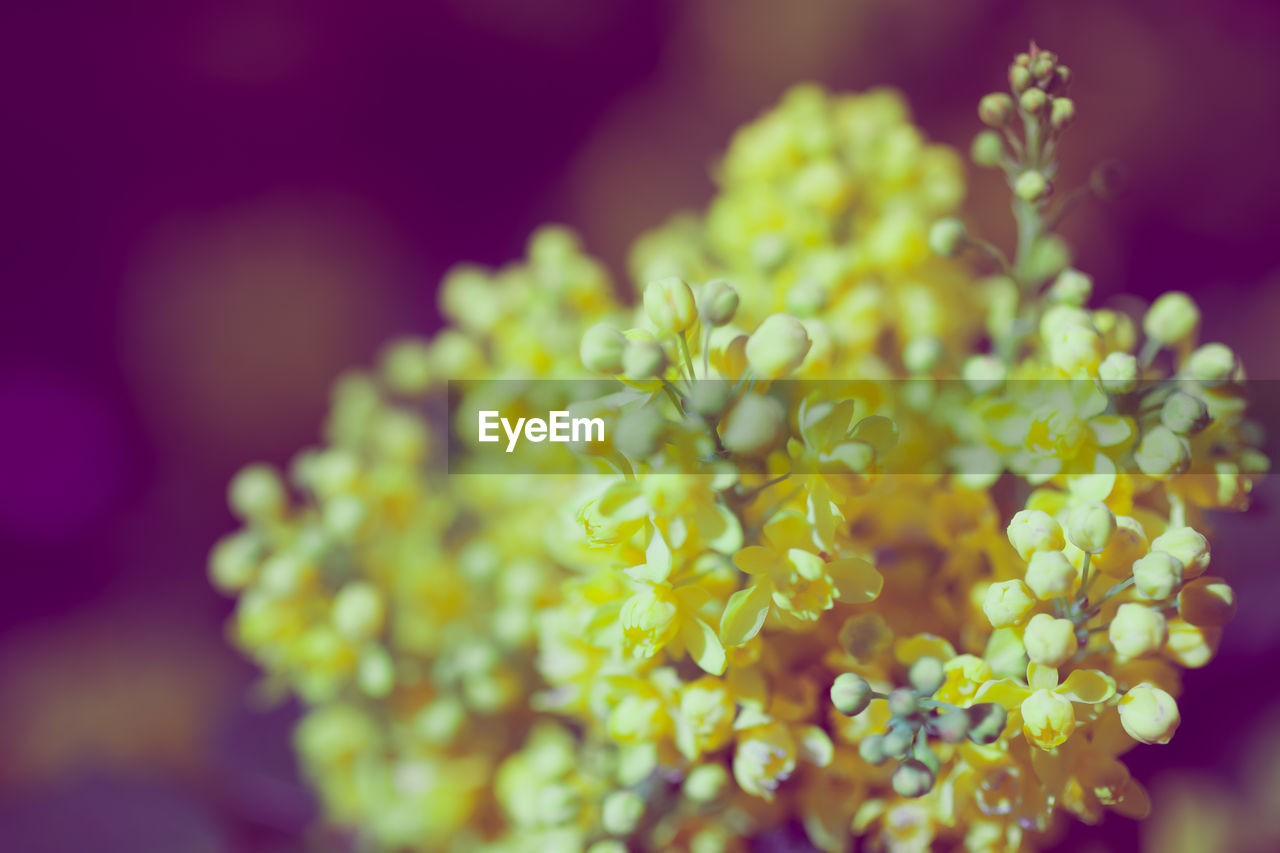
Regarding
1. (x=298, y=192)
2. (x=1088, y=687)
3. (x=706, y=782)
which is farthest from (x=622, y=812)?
(x=298, y=192)

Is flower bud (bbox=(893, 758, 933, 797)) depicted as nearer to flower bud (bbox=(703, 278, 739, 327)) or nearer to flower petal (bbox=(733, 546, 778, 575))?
flower petal (bbox=(733, 546, 778, 575))

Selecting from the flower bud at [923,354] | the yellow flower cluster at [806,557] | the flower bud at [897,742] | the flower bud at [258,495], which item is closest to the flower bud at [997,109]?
the yellow flower cluster at [806,557]

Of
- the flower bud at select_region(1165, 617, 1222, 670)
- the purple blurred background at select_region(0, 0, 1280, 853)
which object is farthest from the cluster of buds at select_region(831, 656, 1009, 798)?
the purple blurred background at select_region(0, 0, 1280, 853)

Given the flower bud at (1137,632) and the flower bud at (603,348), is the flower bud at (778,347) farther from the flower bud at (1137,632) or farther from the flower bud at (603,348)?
the flower bud at (1137,632)

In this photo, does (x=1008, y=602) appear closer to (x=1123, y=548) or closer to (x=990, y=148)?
(x=1123, y=548)

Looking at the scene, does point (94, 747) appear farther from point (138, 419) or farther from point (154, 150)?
point (154, 150)

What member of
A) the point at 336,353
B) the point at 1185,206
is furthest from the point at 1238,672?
the point at 336,353
